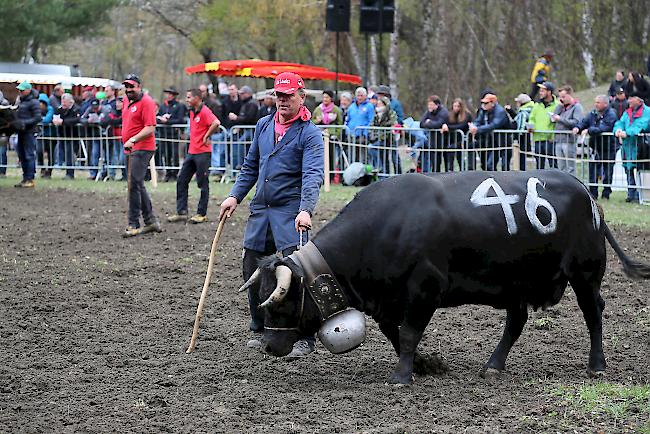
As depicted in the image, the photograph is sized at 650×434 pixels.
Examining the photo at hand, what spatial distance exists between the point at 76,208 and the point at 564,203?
11.3 meters

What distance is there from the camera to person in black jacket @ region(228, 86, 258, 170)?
21609mm

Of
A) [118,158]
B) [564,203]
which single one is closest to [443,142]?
[118,158]

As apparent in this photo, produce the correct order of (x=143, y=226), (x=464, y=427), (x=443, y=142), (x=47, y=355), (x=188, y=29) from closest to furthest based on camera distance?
(x=464, y=427), (x=47, y=355), (x=143, y=226), (x=443, y=142), (x=188, y=29)

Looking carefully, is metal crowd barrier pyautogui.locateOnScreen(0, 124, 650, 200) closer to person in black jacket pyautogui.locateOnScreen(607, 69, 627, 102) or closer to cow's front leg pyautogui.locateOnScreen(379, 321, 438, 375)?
person in black jacket pyautogui.locateOnScreen(607, 69, 627, 102)

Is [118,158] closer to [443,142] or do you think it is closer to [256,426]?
[443,142]

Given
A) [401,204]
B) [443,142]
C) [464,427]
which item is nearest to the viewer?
[464,427]

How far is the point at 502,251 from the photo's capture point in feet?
23.3

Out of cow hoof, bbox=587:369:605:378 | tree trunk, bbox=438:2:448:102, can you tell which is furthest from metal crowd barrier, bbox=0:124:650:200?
tree trunk, bbox=438:2:448:102

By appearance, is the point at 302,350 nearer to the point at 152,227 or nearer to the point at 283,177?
the point at 283,177

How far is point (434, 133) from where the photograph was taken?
19.4 metres

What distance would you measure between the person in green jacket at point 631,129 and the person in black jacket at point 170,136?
30.1 feet

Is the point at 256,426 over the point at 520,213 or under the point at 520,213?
under

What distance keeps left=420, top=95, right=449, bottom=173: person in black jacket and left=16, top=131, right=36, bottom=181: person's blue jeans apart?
7486 millimetres

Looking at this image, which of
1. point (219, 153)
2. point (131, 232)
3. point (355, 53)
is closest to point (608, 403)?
point (131, 232)
